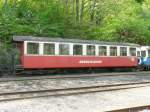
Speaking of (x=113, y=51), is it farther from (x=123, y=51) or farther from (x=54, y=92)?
(x=54, y=92)

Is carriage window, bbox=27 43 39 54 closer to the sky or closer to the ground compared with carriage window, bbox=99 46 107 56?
closer to the sky

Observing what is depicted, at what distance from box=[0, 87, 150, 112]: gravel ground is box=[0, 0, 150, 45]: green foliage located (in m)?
15.2

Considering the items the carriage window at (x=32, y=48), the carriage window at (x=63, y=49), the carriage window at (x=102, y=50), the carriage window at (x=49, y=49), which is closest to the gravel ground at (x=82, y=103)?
the carriage window at (x=32, y=48)

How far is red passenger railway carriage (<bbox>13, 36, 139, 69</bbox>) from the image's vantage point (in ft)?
79.8

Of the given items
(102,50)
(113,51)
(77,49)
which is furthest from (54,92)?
(113,51)

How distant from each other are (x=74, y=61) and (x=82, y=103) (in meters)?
13.6

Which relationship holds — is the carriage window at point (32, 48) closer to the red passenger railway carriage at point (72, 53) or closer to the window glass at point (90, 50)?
the red passenger railway carriage at point (72, 53)

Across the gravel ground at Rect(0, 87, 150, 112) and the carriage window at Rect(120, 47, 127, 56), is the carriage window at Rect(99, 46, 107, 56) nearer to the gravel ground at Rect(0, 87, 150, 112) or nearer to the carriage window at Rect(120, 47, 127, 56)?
the carriage window at Rect(120, 47, 127, 56)

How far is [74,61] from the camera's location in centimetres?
2658

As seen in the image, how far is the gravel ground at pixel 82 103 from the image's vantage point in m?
12.0

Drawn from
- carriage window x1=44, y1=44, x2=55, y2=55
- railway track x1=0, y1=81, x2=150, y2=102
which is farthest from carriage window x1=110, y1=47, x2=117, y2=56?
railway track x1=0, y1=81, x2=150, y2=102

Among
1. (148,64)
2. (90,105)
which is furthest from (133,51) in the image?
(90,105)

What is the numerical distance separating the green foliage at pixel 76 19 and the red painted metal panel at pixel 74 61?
5.00 m

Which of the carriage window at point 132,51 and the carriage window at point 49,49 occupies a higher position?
the carriage window at point 49,49
